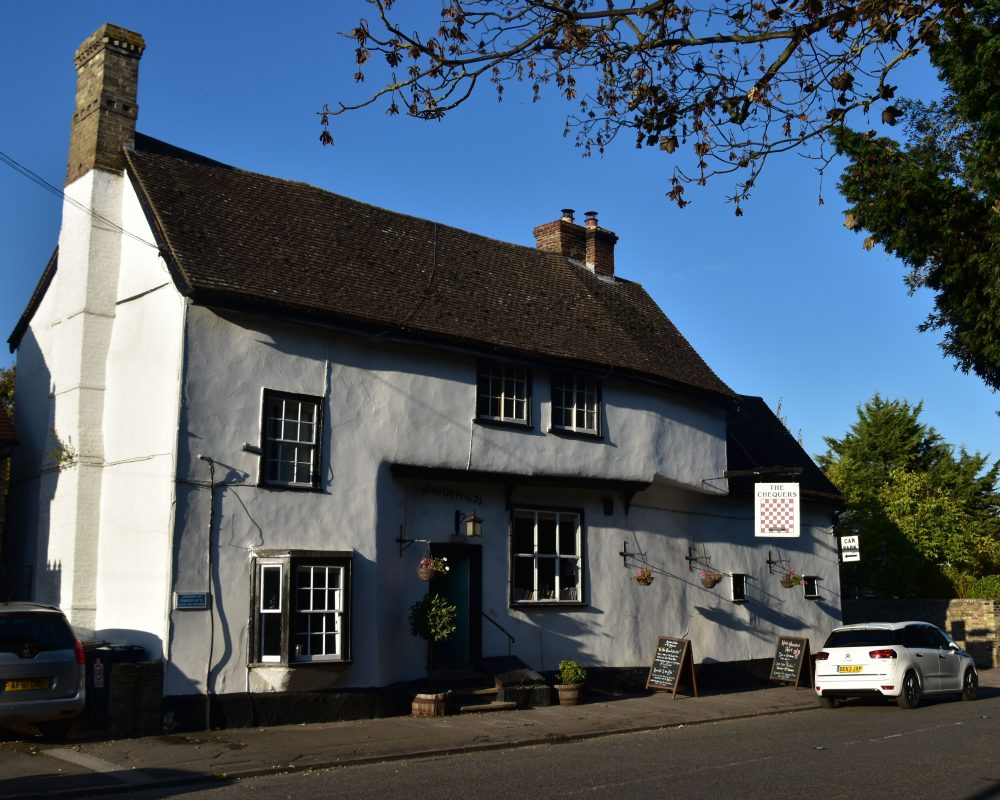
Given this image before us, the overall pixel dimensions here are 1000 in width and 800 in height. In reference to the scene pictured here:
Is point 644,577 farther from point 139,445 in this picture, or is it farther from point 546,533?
point 139,445

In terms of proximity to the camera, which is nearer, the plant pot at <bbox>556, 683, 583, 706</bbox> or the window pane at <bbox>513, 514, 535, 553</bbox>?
the plant pot at <bbox>556, 683, 583, 706</bbox>

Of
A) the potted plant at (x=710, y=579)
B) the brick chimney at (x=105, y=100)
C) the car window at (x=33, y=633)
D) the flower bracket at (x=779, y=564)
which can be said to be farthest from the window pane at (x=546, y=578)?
the brick chimney at (x=105, y=100)

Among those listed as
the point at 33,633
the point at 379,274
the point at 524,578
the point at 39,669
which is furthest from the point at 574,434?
the point at 39,669

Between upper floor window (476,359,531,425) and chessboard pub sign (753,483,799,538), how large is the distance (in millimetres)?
5302

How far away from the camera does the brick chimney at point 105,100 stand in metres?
17.7

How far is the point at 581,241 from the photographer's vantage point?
25.0 metres

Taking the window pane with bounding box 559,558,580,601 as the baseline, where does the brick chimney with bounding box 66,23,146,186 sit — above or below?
above

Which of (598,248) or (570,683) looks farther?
(598,248)

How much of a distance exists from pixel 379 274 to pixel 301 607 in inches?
241

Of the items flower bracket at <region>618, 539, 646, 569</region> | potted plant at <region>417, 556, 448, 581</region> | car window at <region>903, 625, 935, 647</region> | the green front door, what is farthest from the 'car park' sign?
potted plant at <region>417, 556, 448, 581</region>

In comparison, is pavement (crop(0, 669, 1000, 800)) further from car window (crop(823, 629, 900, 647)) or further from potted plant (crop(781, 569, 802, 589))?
potted plant (crop(781, 569, 802, 589))

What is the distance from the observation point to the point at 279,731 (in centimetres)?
1457

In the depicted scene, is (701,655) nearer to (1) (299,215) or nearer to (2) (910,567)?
(1) (299,215)

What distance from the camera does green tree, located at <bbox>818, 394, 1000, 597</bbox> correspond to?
34625 millimetres
